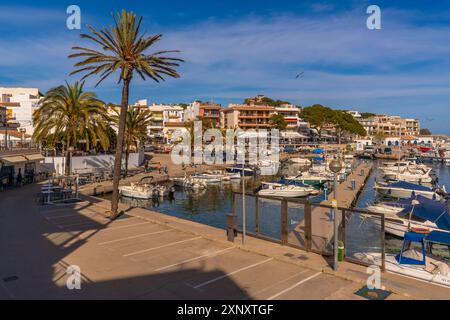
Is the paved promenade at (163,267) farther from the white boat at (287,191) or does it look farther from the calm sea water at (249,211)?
the white boat at (287,191)

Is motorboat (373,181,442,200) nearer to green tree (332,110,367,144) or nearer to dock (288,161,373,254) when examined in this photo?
dock (288,161,373,254)

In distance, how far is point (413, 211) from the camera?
2208cm

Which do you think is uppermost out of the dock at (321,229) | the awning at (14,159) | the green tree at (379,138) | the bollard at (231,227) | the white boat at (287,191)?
the green tree at (379,138)

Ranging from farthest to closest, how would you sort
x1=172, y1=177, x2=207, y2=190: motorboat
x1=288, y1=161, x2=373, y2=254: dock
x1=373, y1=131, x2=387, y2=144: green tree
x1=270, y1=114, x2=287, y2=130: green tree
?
Answer: x1=373, y1=131, x2=387, y2=144: green tree < x1=270, y1=114, x2=287, y2=130: green tree < x1=172, y1=177, x2=207, y2=190: motorboat < x1=288, y1=161, x2=373, y2=254: dock

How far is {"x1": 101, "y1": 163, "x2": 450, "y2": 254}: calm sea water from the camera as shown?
22845 mm

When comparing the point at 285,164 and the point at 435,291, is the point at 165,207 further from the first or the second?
the point at 285,164

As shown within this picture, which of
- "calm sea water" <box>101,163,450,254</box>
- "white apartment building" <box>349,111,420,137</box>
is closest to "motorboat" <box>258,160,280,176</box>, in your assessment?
"calm sea water" <box>101,163,450,254</box>

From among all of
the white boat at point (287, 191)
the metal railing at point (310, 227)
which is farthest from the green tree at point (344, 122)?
the metal railing at point (310, 227)

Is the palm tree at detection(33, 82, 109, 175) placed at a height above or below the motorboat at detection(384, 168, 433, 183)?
above

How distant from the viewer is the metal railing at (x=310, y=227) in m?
14.2

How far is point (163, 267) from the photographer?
1283cm

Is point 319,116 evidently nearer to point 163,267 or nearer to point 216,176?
point 216,176
